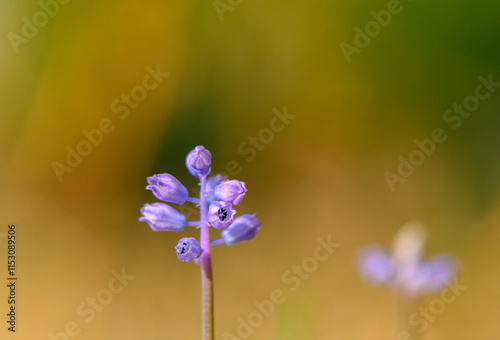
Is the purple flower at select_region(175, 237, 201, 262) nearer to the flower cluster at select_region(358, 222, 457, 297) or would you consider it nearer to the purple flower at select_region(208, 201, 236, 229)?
the purple flower at select_region(208, 201, 236, 229)

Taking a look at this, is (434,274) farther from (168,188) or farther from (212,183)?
(168,188)

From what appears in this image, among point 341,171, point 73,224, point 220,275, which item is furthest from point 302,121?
point 73,224

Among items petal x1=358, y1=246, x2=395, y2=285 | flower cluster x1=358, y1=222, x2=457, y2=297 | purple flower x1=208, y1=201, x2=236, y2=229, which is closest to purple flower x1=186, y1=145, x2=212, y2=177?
purple flower x1=208, y1=201, x2=236, y2=229

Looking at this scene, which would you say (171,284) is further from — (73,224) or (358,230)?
(358,230)

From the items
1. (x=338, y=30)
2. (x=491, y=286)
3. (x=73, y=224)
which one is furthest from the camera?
(x=338, y=30)

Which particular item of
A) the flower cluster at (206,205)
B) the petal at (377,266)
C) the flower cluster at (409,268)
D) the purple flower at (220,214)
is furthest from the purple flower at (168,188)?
the petal at (377,266)

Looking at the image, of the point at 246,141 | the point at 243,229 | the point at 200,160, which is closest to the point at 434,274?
the point at 243,229
